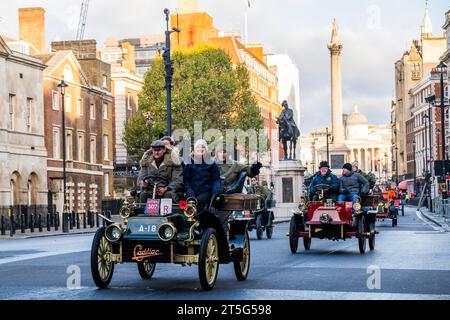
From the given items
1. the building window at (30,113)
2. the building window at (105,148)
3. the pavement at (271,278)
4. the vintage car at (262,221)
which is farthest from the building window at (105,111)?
the pavement at (271,278)

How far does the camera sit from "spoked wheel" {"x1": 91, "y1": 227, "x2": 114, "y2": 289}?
39.1 feet

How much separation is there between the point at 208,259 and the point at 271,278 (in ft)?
7.38

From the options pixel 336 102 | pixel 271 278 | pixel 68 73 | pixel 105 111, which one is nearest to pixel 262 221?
pixel 271 278

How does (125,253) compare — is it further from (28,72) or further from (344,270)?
(28,72)

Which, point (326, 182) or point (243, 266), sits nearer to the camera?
point (243, 266)

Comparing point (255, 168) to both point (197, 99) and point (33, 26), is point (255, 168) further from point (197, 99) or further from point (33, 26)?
point (33, 26)

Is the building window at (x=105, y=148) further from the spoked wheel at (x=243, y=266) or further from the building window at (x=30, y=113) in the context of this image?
the spoked wheel at (x=243, y=266)

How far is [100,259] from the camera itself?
477 inches

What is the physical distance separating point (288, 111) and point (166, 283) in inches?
1687

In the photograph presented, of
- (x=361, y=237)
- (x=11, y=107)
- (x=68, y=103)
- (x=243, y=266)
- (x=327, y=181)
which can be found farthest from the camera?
(x=68, y=103)

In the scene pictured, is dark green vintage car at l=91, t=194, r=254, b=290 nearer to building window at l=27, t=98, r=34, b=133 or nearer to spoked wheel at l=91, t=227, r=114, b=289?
spoked wheel at l=91, t=227, r=114, b=289

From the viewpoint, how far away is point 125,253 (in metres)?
12.1

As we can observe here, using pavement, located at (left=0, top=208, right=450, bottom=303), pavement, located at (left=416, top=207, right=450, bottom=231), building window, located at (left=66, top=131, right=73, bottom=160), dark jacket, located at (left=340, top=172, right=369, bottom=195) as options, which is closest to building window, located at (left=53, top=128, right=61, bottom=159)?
building window, located at (left=66, top=131, right=73, bottom=160)
